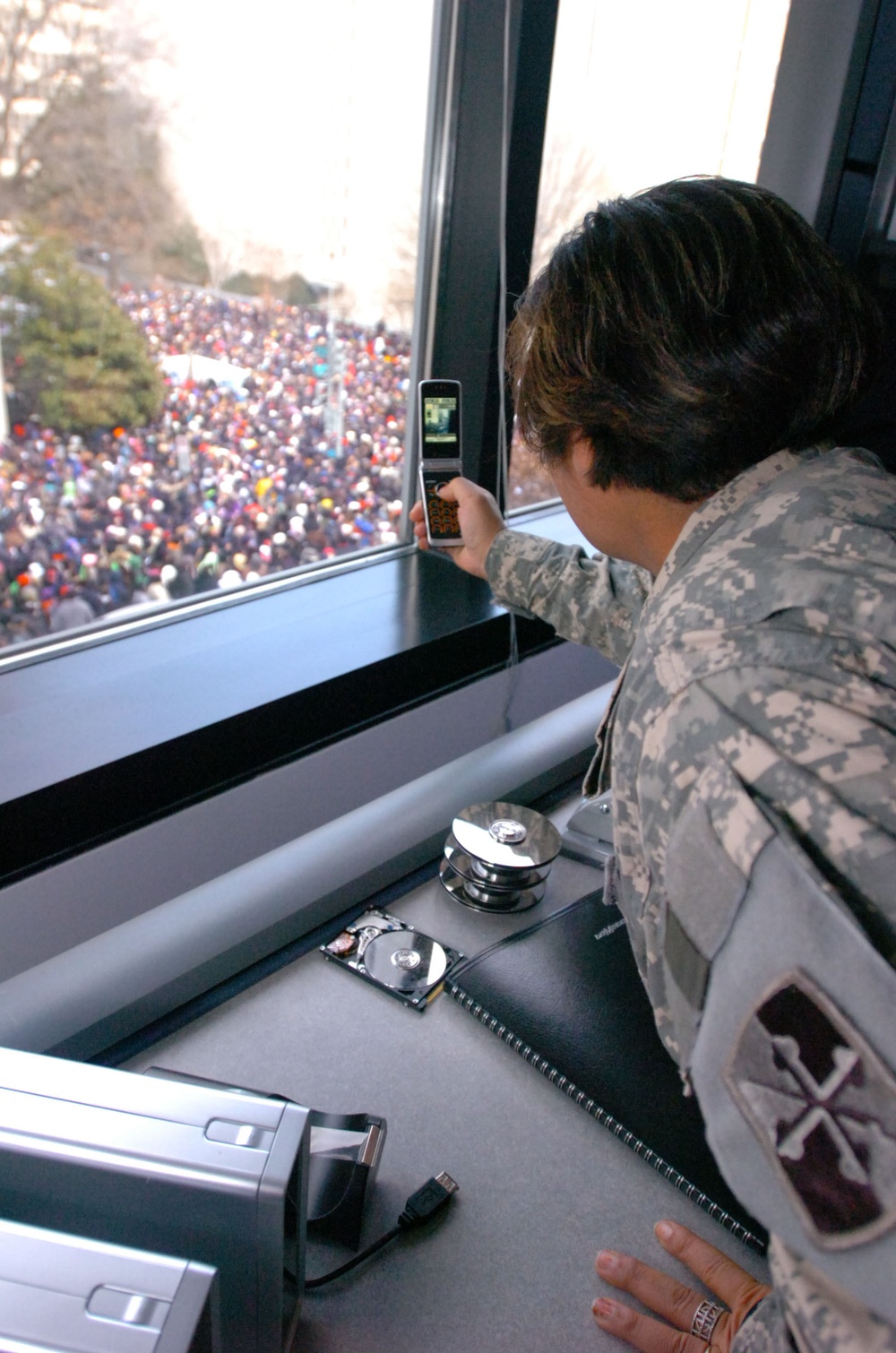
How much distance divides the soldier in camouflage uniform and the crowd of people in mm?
543

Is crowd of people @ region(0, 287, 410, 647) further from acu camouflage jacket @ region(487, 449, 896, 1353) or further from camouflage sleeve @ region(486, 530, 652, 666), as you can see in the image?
acu camouflage jacket @ region(487, 449, 896, 1353)

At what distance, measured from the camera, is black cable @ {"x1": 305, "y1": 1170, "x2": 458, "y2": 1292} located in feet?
2.11

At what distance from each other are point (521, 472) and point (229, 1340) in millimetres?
1419

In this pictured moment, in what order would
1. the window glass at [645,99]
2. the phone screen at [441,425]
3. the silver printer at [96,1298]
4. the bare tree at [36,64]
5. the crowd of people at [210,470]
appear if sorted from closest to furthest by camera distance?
the silver printer at [96,1298] < the bare tree at [36,64] < the crowd of people at [210,470] < the phone screen at [441,425] < the window glass at [645,99]

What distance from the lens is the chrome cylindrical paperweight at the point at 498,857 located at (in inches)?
39.0

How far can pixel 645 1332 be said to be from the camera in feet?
2.00

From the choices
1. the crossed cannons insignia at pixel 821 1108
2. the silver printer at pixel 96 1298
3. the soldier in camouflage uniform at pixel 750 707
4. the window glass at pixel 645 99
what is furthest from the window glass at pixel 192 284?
the crossed cannons insignia at pixel 821 1108

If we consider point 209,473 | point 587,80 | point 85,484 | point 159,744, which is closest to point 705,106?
point 587,80

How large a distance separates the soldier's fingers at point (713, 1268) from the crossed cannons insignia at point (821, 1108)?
9.3 inches

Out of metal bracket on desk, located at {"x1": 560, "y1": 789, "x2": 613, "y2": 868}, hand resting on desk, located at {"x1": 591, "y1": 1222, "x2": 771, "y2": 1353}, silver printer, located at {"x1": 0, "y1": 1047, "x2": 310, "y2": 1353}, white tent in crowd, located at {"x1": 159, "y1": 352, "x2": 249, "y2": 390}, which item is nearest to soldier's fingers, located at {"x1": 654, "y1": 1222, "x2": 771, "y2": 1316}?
hand resting on desk, located at {"x1": 591, "y1": 1222, "x2": 771, "y2": 1353}

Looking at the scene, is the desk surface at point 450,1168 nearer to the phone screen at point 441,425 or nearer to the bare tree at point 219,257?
the phone screen at point 441,425

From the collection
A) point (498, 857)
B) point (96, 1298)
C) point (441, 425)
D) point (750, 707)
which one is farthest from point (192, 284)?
point (96, 1298)

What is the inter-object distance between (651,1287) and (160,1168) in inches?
14.1

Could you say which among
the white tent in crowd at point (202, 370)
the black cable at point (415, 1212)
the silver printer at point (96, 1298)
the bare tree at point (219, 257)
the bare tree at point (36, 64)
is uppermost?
the bare tree at point (36, 64)
